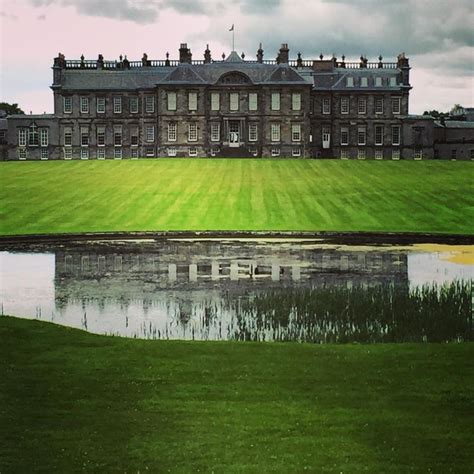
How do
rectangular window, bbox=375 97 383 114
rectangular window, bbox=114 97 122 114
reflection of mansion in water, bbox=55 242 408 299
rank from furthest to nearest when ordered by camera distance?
rectangular window, bbox=375 97 383 114 → rectangular window, bbox=114 97 122 114 → reflection of mansion in water, bbox=55 242 408 299

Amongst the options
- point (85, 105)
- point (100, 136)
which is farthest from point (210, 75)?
point (85, 105)

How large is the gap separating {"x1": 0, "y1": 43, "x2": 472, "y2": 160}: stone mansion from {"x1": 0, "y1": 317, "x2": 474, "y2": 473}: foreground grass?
228 ft

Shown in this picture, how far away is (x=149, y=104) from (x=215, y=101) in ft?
21.6

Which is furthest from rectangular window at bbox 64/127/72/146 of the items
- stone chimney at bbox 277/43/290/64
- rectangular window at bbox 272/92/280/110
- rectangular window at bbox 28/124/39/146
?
stone chimney at bbox 277/43/290/64

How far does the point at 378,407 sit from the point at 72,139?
78.5m

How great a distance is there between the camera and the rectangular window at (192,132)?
83.2 m

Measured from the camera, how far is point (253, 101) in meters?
83.1

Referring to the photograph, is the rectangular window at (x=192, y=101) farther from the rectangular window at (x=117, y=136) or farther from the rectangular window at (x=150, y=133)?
the rectangular window at (x=117, y=136)

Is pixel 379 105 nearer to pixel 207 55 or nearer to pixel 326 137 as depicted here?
pixel 326 137

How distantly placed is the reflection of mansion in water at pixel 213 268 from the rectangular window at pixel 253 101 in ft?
172

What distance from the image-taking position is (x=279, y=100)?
272 feet

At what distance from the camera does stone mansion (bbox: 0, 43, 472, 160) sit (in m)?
83.1

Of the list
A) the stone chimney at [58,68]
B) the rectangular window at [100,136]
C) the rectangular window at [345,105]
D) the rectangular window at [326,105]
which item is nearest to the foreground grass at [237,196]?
the rectangular window at [100,136]

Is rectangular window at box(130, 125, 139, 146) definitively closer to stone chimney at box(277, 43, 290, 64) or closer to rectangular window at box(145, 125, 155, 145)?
rectangular window at box(145, 125, 155, 145)
